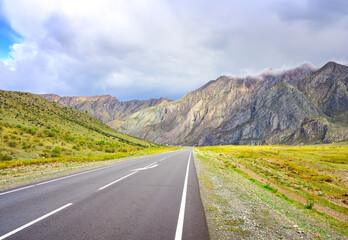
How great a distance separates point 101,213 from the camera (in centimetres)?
600

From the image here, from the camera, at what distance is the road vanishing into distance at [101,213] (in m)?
4.68

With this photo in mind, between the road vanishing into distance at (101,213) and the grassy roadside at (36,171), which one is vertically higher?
the road vanishing into distance at (101,213)

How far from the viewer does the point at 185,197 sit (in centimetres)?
800

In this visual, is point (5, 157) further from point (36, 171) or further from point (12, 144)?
point (36, 171)

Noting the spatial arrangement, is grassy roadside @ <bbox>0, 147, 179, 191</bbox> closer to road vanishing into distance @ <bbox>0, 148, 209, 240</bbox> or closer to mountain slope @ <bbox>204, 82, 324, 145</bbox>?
road vanishing into distance @ <bbox>0, 148, 209, 240</bbox>

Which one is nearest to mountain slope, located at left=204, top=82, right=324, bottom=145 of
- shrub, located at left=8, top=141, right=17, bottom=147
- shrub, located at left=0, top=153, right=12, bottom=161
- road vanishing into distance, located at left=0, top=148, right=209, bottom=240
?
shrub, located at left=8, top=141, right=17, bottom=147

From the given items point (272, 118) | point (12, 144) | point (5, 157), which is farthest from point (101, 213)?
point (272, 118)

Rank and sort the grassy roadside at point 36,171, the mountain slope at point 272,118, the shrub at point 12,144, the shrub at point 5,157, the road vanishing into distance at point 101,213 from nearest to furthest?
the road vanishing into distance at point 101,213, the grassy roadside at point 36,171, the shrub at point 5,157, the shrub at point 12,144, the mountain slope at point 272,118

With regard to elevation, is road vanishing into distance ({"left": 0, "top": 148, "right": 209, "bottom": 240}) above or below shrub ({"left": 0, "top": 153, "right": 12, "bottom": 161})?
below

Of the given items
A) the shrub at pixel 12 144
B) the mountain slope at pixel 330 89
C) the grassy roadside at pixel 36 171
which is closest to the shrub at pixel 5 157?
the grassy roadside at pixel 36 171

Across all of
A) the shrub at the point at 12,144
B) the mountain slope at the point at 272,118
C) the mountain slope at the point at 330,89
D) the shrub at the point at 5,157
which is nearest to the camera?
the shrub at the point at 5,157

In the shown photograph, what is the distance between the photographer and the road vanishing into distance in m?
4.68

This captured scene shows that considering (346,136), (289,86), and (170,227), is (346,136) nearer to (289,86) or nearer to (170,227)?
(289,86)

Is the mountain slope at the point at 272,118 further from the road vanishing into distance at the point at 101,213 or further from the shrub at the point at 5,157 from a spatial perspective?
the road vanishing into distance at the point at 101,213
